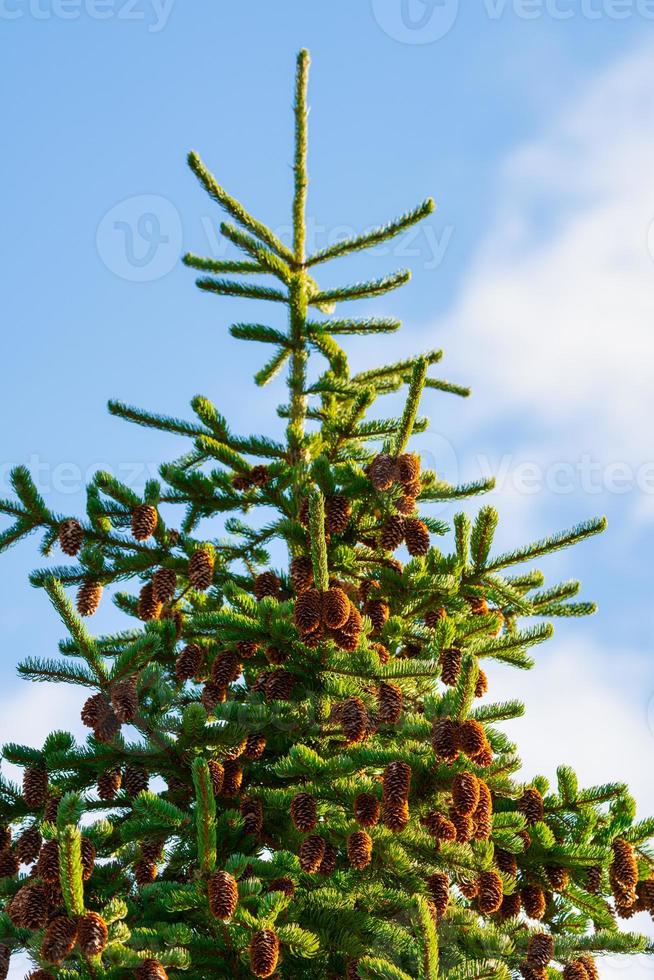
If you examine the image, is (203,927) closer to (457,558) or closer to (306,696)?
(306,696)

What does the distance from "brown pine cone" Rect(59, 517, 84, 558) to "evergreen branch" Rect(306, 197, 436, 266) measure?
9.22ft

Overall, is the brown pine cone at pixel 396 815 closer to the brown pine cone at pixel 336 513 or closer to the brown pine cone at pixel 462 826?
the brown pine cone at pixel 462 826

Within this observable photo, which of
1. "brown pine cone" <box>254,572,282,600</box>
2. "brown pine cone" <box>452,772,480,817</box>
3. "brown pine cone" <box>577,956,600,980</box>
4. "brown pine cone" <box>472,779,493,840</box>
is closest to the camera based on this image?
"brown pine cone" <box>452,772,480,817</box>

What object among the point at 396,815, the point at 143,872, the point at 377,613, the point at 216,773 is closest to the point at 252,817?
the point at 216,773

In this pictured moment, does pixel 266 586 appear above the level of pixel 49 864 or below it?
above

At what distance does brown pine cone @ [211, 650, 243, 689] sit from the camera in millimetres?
5656

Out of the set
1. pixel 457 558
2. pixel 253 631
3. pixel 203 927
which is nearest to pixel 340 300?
pixel 457 558

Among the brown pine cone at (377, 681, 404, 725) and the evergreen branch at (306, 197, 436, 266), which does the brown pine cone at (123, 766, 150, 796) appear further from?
the evergreen branch at (306, 197, 436, 266)

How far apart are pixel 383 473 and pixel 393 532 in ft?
1.48

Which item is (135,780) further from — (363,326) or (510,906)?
(363,326)

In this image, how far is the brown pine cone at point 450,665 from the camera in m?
5.23

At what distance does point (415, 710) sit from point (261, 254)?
3536 millimetres

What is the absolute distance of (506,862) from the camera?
540 cm

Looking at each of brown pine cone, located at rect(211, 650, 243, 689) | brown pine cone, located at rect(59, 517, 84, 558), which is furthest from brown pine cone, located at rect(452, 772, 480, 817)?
brown pine cone, located at rect(59, 517, 84, 558)
